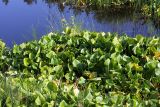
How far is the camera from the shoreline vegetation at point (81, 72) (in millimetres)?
3486

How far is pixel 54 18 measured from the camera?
24.6 feet

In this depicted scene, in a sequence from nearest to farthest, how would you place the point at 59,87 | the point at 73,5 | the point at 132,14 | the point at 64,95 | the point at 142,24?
the point at 64,95, the point at 59,87, the point at 142,24, the point at 132,14, the point at 73,5

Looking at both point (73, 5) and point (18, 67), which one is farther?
point (73, 5)

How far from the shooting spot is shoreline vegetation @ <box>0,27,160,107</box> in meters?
3.49

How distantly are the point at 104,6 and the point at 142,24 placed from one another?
1365 millimetres

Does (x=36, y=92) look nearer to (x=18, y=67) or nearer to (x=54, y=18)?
(x=18, y=67)

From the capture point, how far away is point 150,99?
3.69 meters

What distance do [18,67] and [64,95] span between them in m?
1.04

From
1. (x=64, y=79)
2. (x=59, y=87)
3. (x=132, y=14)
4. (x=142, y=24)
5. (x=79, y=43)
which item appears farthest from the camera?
(x=132, y=14)

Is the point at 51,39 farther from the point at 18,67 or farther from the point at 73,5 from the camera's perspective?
the point at 73,5

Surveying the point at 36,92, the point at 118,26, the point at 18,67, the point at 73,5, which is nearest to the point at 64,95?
the point at 36,92

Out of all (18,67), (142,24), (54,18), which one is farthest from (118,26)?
(18,67)

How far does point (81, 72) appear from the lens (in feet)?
13.7

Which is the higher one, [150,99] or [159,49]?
[159,49]
